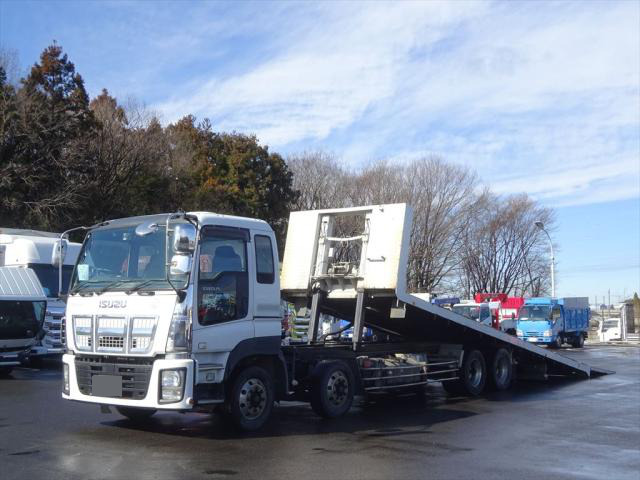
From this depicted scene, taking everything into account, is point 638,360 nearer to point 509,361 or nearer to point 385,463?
point 509,361

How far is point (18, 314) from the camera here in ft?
56.7

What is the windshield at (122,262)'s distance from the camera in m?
9.21

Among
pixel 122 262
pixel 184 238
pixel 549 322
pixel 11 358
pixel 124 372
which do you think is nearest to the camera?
pixel 184 238

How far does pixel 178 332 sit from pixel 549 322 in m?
30.1

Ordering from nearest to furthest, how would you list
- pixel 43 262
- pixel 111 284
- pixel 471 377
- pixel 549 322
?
pixel 111 284 → pixel 471 377 → pixel 43 262 → pixel 549 322

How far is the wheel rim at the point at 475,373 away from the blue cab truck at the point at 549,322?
21319 millimetres

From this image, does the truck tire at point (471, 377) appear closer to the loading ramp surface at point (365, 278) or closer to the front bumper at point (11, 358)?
the loading ramp surface at point (365, 278)

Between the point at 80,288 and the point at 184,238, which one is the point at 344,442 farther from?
the point at 80,288

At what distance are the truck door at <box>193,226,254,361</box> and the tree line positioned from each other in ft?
62.9

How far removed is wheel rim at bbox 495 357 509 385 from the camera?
15.6 meters

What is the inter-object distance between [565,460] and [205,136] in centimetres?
3437

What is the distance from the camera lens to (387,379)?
1263 cm

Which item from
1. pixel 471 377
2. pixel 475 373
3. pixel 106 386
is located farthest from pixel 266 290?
pixel 475 373

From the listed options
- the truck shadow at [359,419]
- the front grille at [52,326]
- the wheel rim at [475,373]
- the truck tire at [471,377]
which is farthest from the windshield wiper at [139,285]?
the front grille at [52,326]
